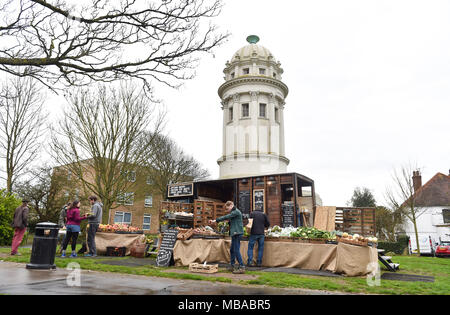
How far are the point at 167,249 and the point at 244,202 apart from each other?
8438mm

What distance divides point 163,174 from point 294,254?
27322 mm

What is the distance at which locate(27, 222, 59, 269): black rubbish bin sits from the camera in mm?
7590

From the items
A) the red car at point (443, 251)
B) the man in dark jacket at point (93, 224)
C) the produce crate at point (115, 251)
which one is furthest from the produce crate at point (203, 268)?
the red car at point (443, 251)

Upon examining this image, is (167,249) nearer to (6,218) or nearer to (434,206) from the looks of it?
(6,218)

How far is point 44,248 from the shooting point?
772cm

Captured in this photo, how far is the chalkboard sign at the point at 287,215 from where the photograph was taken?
16.0 meters

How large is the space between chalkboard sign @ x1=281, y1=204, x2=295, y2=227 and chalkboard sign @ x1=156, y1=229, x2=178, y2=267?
25.4 ft

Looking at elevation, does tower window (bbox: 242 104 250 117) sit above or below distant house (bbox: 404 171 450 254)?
above

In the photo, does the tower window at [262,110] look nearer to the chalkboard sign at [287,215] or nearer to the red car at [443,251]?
the chalkboard sign at [287,215]

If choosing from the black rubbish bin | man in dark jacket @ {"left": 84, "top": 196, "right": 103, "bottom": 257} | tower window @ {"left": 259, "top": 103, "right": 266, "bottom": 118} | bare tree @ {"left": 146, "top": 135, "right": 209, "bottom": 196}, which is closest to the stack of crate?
man in dark jacket @ {"left": 84, "top": 196, "right": 103, "bottom": 257}

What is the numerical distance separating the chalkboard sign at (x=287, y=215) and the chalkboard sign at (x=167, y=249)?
7739mm

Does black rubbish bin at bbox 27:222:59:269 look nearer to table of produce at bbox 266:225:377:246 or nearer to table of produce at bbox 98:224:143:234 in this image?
table of produce at bbox 98:224:143:234
